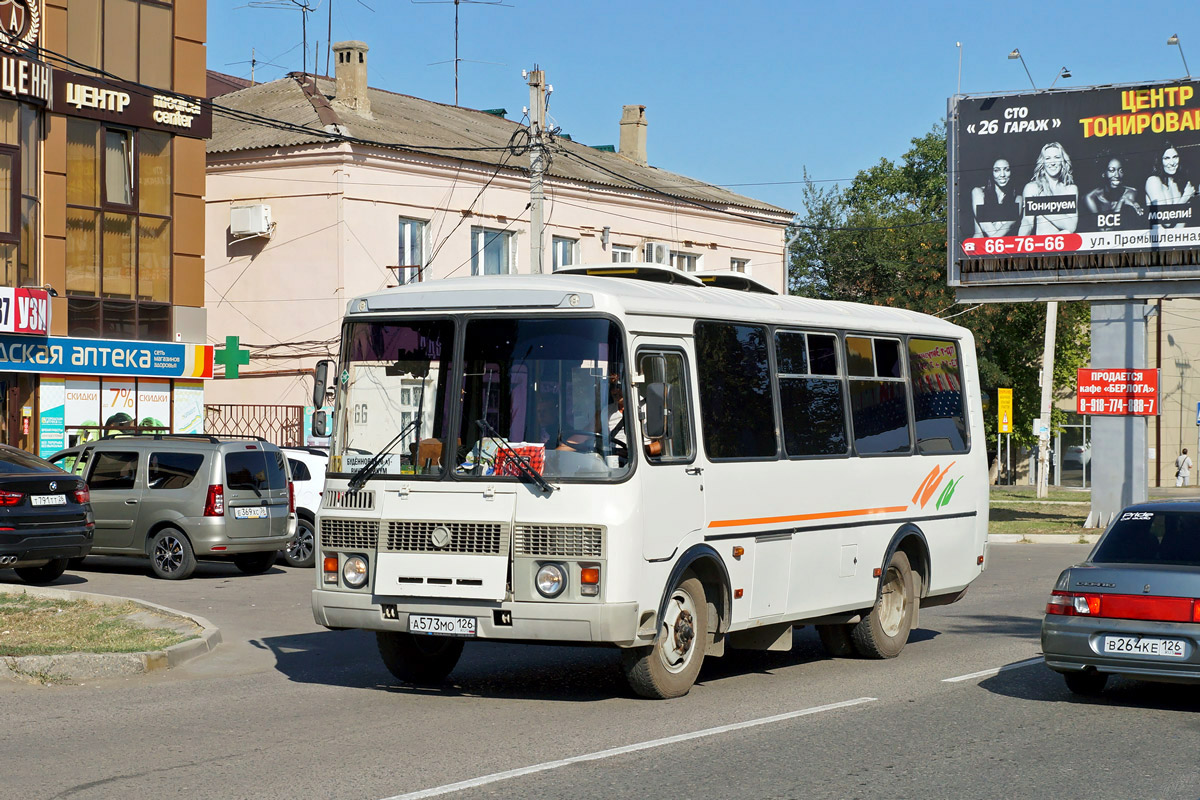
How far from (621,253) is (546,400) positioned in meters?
36.3

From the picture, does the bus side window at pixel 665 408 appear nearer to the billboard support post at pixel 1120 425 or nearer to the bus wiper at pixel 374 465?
the bus wiper at pixel 374 465

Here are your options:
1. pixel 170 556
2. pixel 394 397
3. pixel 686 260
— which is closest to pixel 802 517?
pixel 394 397

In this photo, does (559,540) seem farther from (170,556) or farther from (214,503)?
(170,556)

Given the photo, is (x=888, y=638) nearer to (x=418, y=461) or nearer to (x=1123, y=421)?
(x=418, y=461)

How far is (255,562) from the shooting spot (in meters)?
21.2

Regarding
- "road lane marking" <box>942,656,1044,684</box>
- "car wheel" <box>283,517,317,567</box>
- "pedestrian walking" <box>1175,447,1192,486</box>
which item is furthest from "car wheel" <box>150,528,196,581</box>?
"pedestrian walking" <box>1175,447,1192,486</box>

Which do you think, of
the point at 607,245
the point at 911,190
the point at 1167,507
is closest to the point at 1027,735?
the point at 1167,507

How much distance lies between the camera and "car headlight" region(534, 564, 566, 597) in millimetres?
9539

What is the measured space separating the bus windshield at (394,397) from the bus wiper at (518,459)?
30 cm

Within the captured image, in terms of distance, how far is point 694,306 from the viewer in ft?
35.0

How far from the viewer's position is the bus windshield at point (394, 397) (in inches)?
399

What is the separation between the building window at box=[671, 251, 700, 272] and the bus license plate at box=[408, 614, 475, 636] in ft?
125

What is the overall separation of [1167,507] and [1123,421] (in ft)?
76.1

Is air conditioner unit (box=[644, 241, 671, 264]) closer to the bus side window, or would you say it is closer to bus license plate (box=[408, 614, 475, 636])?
the bus side window
